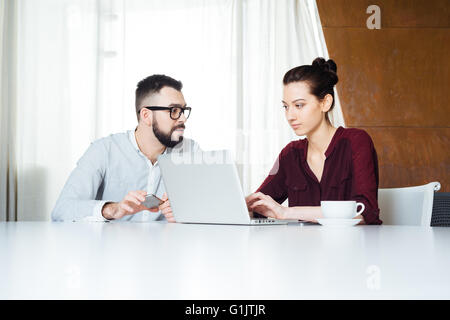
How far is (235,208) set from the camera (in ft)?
4.91

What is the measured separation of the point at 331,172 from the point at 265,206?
0.68 metres

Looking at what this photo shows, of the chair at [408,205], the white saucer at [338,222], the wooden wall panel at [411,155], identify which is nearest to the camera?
the white saucer at [338,222]

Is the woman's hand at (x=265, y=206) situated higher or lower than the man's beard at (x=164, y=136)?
lower

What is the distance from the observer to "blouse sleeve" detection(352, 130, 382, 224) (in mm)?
1900

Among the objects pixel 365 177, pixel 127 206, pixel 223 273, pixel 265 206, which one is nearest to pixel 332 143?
pixel 365 177

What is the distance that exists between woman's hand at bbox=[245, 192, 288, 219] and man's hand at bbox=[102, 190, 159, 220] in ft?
1.07

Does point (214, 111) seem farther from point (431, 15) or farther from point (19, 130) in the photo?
point (431, 15)

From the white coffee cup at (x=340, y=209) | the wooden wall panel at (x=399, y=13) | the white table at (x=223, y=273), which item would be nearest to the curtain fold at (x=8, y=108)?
the wooden wall panel at (x=399, y=13)

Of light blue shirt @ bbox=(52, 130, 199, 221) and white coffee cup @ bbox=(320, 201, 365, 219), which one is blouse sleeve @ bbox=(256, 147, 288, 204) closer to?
light blue shirt @ bbox=(52, 130, 199, 221)

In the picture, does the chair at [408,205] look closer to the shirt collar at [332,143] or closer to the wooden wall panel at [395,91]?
the shirt collar at [332,143]

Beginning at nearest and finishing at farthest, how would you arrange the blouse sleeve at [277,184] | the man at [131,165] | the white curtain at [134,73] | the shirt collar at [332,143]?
the man at [131,165], the shirt collar at [332,143], the blouse sleeve at [277,184], the white curtain at [134,73]

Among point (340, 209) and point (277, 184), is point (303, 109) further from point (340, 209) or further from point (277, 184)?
point (340, 209)

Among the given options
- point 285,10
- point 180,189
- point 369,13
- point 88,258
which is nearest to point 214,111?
point 285,10

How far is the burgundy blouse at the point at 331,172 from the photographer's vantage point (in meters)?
2.18
